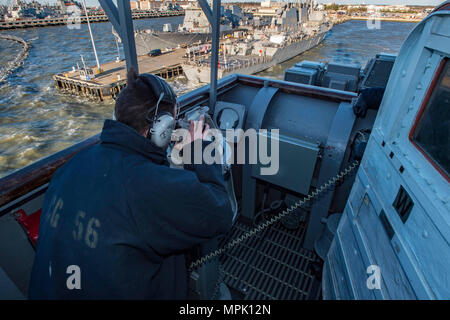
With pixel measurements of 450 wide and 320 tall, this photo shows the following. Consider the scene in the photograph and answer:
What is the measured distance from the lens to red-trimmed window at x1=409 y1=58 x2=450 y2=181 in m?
1.31

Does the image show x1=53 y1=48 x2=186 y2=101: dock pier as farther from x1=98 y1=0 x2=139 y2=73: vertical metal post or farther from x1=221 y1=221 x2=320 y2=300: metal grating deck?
x1=98 y1=0 x2=139 y2=73: vertical metal post

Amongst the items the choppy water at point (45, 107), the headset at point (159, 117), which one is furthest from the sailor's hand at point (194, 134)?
the choppy water at point (45, 107)

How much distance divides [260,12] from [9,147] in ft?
190

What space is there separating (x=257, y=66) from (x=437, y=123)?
2752 cm

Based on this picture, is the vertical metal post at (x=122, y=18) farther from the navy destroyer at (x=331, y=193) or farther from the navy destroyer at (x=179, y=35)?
the navy destroyer at (x=179, y=35)

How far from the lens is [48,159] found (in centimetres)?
168

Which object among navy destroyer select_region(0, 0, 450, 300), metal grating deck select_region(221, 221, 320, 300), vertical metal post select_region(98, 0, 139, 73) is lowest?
metal grating deck select_region(221, 221, 320, 300)

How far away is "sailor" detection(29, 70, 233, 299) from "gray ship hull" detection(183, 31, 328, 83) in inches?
902

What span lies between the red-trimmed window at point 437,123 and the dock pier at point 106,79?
19735 mm

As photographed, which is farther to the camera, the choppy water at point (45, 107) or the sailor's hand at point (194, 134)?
the choppy water at point (45, 107)

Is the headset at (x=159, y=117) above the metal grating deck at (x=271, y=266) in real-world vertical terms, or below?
above

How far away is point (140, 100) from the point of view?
133 cm

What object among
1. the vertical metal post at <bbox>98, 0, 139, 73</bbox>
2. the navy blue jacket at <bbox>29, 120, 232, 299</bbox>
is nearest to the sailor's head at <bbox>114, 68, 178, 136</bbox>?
the navy blue jacket at <bbox>29, 120, 232, 299</bbox>

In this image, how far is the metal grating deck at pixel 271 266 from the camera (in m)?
3.24
